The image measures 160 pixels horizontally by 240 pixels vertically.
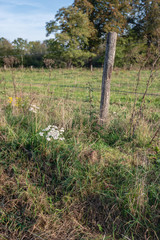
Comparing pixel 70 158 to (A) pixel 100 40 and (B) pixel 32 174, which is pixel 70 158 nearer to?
(B) pixel 32 174

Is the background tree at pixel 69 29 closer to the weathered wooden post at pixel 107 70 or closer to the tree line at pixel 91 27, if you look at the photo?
the tree line at pixel 91 27

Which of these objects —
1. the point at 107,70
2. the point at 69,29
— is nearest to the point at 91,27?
the point at 69,29

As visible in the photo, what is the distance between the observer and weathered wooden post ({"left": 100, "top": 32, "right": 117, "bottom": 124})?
3135 millimetres

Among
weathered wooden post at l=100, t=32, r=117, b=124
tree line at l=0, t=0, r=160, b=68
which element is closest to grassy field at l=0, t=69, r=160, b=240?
weathered wooden post at l=100, t=32, r=117, b=124

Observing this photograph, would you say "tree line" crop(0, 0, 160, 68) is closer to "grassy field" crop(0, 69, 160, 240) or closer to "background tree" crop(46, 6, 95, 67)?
"background tree" crop(46, 6, 95, 67)

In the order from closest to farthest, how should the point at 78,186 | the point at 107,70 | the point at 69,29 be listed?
the point at 78,186
the point at 107,70
the point at 69,29

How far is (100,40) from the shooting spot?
2795cm

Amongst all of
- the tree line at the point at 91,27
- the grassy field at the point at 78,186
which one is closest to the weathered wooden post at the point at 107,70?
the grassy field at the point at 78,186

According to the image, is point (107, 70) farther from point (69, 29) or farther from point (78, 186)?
point (69, 29)

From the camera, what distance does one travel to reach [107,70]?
320 centimetres

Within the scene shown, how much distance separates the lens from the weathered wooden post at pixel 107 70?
313 cm

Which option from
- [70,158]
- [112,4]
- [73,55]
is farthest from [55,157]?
[112,4]

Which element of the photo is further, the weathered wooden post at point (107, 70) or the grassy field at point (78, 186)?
the weathered wooden post at point (107, 70)

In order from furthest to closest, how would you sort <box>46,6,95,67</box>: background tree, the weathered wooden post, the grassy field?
1. <box>46,6,95,67</box>: background tree
2. the weathered wooden post
3. the grassy field
